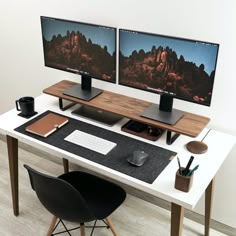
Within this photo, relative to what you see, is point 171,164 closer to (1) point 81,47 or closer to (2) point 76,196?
(2) point 76,196

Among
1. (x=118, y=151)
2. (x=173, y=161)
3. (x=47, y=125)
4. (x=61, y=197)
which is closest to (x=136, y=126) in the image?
(x=118, y=151)

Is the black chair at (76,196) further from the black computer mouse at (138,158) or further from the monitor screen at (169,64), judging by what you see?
the monitor screen at (169,64)

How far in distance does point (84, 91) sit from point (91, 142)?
16.9 inches

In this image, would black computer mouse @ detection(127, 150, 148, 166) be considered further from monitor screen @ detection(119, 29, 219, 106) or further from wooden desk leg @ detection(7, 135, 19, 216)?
wooden desk leg @ detection(7, 135, 19, 216)

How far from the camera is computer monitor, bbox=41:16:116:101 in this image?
2.06 metres

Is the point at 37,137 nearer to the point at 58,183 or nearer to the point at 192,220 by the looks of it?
the point at 58,183

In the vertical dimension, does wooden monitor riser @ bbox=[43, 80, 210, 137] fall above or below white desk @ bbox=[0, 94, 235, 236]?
above

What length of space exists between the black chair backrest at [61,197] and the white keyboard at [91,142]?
298mm

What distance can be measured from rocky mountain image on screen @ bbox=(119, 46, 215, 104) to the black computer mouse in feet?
1.17

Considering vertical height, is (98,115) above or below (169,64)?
below

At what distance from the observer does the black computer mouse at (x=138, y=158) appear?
70.4 inches

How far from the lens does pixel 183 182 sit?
162 centimetres

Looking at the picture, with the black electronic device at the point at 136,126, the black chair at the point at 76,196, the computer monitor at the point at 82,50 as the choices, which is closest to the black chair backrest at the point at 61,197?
the black chair at the point at 76,196

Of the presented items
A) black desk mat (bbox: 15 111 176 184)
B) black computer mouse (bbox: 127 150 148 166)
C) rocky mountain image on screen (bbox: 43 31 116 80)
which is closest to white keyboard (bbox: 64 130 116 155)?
black desk mat (bbox: 15 111 176 184)
